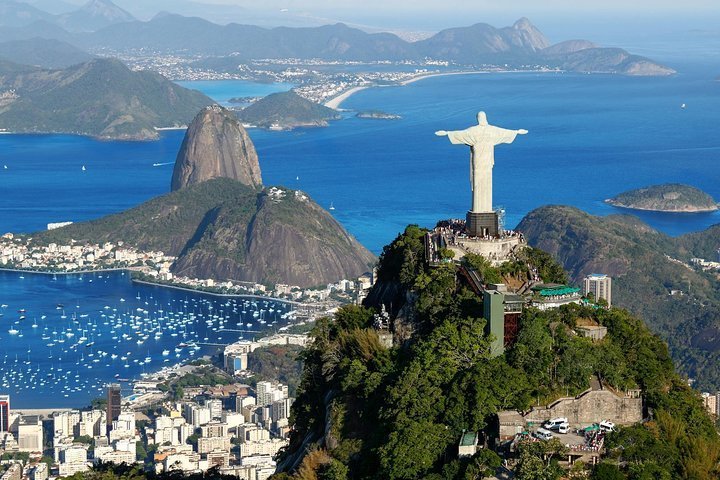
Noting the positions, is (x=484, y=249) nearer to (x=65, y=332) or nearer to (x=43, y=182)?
(x=65, y=332)

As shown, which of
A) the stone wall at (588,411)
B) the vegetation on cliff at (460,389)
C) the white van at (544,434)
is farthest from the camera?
the stone wall at (588,411)

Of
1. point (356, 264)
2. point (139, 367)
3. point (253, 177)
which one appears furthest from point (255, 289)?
point (253, 177)

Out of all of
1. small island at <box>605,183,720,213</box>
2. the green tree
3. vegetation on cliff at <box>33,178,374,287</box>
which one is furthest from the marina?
the green tree

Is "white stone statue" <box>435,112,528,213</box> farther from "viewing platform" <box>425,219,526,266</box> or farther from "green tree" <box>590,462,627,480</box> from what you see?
"green tree" <box>590,462,627,480</box>

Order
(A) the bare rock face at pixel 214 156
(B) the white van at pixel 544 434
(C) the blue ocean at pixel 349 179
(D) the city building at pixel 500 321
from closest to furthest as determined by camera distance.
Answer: (B) the white van at pixel 544 434
(D) the city building at pixel 500 321
(C) the blue ocean at pixel 349 179
(A) the bare rock face at pixel 214 156

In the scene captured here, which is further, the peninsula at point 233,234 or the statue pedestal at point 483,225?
the peninsula at point 233,234

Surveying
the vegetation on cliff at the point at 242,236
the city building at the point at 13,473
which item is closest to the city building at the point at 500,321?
the city building at the point at 13,473

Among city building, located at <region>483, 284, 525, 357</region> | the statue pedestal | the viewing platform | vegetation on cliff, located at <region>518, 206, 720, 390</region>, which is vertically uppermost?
the statue pedestal

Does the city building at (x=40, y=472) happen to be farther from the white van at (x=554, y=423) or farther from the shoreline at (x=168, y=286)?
A: the shoreline at (x=168, y=286)

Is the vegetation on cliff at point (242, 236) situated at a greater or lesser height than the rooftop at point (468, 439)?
lesser
